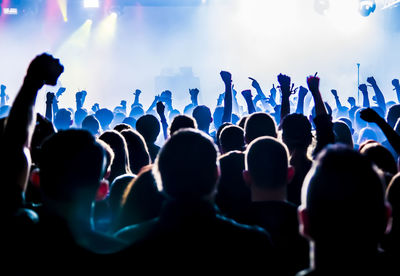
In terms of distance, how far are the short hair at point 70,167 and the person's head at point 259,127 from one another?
1896mm

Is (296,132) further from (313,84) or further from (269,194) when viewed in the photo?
(269,194)

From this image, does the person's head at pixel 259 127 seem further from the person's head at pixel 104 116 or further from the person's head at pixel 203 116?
the person's head at pixel 104 116

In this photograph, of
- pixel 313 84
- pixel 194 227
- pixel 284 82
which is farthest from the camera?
pixel 284 82

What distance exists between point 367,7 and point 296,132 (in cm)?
1210

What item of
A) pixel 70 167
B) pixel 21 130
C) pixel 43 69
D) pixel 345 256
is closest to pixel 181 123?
pixel 43 69

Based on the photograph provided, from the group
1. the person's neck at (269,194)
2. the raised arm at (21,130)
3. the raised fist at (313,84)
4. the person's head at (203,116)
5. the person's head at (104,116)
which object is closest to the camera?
the raised arm at (21,130)

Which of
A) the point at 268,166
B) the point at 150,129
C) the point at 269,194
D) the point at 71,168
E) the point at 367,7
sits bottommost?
the point at 269,194

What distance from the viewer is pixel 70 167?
1.72 metres

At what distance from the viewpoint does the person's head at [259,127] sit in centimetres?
349

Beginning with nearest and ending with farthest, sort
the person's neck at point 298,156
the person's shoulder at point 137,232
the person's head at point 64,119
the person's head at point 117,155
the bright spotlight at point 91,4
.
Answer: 1. the person's shoulder at point 137,232
2. the person's neck at point 298,156
3. the person's head at point 117,155
4. the person's head at point 64,119
5. the bright spotlight at point 91,4

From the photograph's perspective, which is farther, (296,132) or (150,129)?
(150,129)

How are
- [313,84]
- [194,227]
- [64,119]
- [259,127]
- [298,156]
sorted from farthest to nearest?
[64,119] < [313,84] < [259,127] < [298,156] < [194,227]

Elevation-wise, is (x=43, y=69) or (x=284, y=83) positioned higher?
(x=284, y=83)

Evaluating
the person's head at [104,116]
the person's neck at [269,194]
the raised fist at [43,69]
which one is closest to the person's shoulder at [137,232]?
the person's neck at [269,194]
